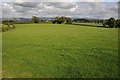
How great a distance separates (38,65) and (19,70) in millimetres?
1441

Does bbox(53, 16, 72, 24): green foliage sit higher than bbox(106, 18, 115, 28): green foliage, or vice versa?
bbox(53, 16, 72, 24): green foliage

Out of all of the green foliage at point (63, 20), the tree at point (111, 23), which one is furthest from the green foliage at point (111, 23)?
the green foliage at point (63, 20)

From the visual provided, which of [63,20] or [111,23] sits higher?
[63,20]

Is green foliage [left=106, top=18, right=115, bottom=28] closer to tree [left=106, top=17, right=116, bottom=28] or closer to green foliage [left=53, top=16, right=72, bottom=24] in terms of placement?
tree [left=106, top=17, right=116, bottom=28]

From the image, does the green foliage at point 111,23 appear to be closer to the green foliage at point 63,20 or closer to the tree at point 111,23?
the tree at point 111,23

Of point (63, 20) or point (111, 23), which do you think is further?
point (63, 20)

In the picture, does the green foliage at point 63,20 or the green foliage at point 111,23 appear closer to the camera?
the green foliage at point 111,23

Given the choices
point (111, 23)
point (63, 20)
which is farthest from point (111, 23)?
point (63, 20)

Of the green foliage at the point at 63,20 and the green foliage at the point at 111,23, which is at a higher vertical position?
the green foliage at the point at 63,20

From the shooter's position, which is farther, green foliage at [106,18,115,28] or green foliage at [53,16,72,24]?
→ green foliage at [53,16,72,24]

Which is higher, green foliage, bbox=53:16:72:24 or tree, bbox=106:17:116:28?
green foliage, bbox=53:16:72:24

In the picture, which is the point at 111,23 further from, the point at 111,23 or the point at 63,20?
the point at 63,20

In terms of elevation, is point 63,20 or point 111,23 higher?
point 63,20

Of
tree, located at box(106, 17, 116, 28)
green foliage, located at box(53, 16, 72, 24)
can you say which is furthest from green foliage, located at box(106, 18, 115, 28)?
green foliage, located at box(53, 16, 72, 24)
